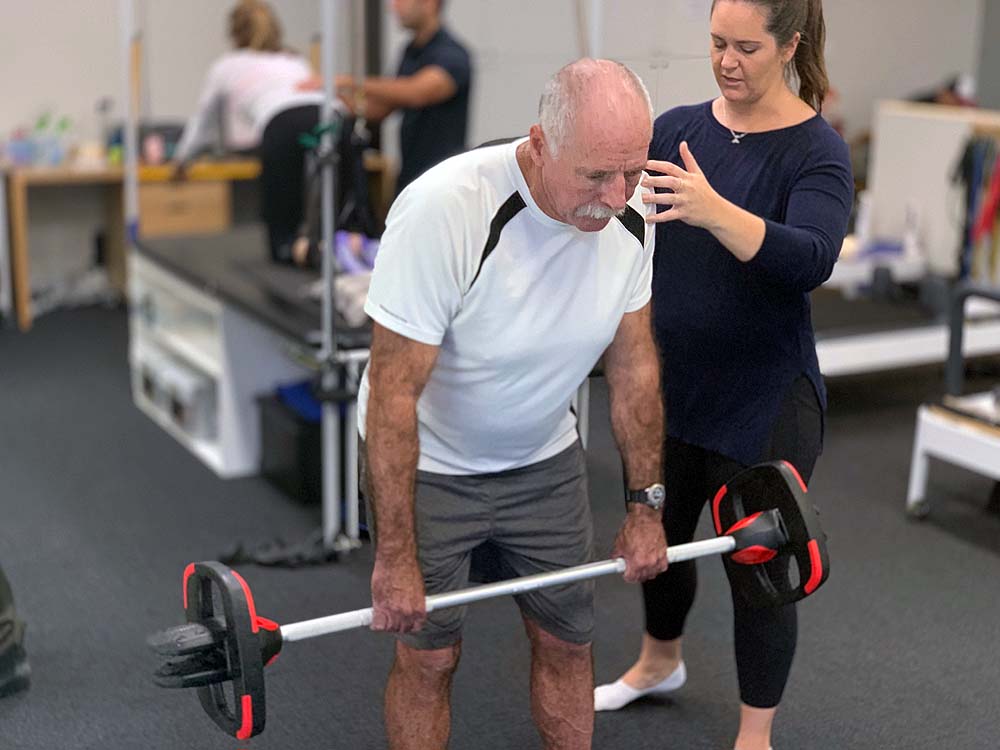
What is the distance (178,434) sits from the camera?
4.23 meters

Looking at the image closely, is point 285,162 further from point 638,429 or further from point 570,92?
point 570,92

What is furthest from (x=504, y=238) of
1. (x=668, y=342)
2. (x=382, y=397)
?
(x=668, y=342)

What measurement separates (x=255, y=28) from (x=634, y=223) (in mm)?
2697

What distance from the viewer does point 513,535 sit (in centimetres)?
196

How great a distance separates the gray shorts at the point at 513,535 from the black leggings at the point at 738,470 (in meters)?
0.24

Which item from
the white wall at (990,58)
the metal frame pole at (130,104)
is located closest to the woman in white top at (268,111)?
the metal frame pole at (130,104)

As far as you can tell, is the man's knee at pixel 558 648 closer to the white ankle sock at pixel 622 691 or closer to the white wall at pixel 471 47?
the white ankle sock at pixel 622 691

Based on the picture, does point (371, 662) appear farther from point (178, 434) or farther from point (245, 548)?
point (178, 434)

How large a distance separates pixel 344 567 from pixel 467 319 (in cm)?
164

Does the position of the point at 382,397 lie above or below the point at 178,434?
above

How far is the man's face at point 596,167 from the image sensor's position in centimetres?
166

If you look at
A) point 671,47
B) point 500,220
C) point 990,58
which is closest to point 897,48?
point 990,58

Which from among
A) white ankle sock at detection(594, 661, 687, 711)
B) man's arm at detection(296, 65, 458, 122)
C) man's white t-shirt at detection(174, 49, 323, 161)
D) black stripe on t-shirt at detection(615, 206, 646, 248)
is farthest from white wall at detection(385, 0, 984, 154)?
white ankle sock at detection(594, 661, 687, 711)

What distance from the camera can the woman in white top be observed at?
156 inches
